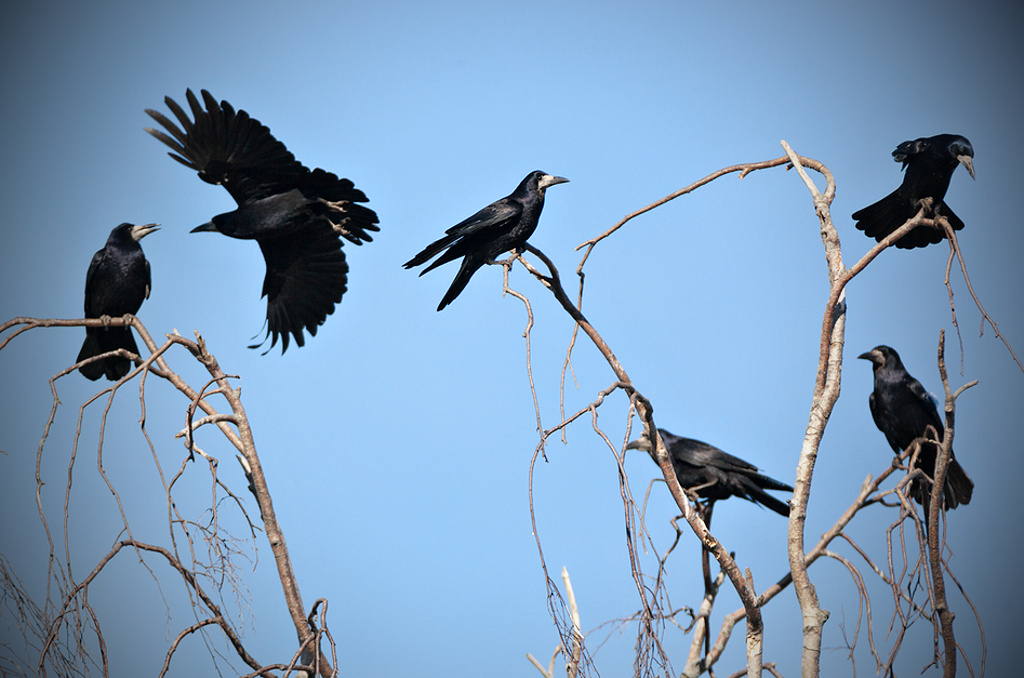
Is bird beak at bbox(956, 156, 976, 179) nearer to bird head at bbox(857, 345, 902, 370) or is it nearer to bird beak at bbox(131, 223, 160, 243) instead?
bird head at bbox(857, 345, 902, 370)

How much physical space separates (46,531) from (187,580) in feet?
1.89

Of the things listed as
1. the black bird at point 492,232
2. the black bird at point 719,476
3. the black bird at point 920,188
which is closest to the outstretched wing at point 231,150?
the black bird at point 492,232

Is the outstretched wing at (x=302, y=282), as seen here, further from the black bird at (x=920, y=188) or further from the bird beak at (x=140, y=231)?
the black bird at (x=920, y=188)

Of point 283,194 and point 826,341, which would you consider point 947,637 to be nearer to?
point 826,341

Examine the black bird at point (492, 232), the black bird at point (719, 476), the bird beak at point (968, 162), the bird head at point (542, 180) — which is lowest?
the black bird at point (719, 476)

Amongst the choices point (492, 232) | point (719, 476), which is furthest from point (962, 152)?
point (492, 232)

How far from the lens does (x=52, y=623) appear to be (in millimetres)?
3070

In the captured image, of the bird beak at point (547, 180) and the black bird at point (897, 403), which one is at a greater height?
the bird beak at point (547, 180)

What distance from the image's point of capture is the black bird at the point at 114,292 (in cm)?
610

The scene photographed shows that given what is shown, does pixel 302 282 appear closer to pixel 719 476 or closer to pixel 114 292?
pixel 114 292

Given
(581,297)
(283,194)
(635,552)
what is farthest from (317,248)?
(635,552)

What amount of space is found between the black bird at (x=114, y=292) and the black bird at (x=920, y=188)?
5.15m

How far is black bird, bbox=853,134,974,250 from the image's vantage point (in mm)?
5391

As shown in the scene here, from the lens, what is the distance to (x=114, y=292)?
6.14 meters
